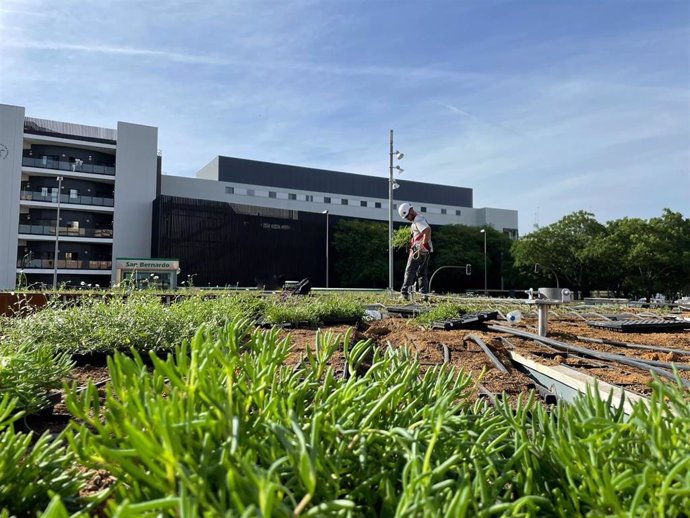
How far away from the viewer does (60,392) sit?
2430mm

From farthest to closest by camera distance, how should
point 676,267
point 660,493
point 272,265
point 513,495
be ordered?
point 272,265 < point 676,267 < point 513,495 < point 660,493

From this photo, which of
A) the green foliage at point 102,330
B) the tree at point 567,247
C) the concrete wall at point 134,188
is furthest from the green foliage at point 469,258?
the green foliage at point 102,330

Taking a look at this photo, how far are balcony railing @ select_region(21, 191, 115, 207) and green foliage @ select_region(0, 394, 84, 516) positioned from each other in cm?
4697

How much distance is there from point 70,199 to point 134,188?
5350mm

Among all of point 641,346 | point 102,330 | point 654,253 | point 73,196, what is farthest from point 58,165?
point 654,253

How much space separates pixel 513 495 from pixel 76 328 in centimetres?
417

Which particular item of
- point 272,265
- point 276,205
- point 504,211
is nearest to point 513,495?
point 272,265

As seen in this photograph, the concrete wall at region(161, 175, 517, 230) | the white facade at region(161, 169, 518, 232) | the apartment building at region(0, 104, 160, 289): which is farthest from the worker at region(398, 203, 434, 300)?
the white facade at region(161, 169, 518, 232)

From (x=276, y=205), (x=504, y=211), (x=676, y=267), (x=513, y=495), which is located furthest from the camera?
(x=504, y=211)

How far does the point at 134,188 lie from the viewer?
44.5m

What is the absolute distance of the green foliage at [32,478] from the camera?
0.92 metres

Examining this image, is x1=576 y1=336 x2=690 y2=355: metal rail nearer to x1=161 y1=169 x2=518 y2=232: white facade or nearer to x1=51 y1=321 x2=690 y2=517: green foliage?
x1=51 y1=321 x2=690 y2=517: green foliage

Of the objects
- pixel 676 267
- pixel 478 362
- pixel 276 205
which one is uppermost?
pixel 276 205

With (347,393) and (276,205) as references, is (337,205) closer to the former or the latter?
(276,205)
